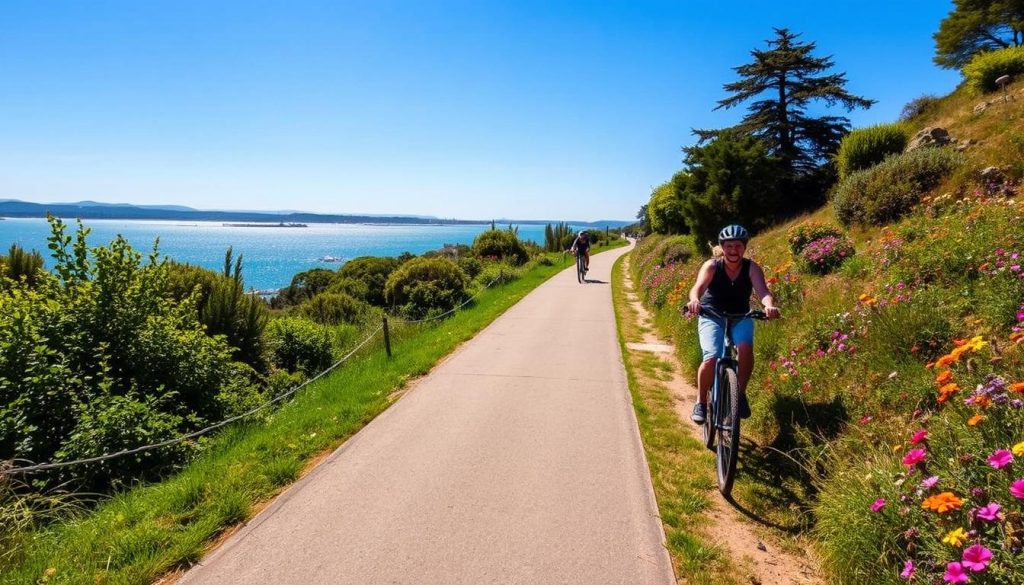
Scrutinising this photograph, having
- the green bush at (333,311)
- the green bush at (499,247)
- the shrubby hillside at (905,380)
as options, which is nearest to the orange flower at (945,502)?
the shrubby hillside at (905,380)

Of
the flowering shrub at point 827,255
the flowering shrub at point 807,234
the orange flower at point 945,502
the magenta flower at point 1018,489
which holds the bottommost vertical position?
the orange flower at point 945,502

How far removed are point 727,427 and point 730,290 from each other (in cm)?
145

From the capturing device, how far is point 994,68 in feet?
47.1

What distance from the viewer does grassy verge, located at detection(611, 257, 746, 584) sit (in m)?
3.20

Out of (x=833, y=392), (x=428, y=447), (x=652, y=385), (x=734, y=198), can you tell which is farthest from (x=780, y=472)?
(x=734, y=198)

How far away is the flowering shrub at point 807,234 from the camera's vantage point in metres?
9.19

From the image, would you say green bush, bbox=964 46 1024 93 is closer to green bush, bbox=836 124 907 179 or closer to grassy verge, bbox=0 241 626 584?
green bush, bbox=836 124 907 179

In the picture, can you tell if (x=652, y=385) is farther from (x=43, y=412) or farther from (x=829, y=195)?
(x=829, y=195)

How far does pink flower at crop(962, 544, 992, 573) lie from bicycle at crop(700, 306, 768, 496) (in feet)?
5.75

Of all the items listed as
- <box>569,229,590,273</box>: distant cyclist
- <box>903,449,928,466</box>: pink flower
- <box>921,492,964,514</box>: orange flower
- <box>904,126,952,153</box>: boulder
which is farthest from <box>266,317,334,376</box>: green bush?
<box>904,126,952,153</box>: boulder

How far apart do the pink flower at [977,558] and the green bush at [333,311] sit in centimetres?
1495

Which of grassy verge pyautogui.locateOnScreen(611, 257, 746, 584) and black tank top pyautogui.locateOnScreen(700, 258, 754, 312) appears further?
black tank top pyautogui.locateOnScreen(700, 258, 754, 312)

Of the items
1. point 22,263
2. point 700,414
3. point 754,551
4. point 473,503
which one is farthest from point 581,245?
point 754,551

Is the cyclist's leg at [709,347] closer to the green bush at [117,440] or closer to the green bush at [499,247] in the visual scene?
the green bush at [117,440]
